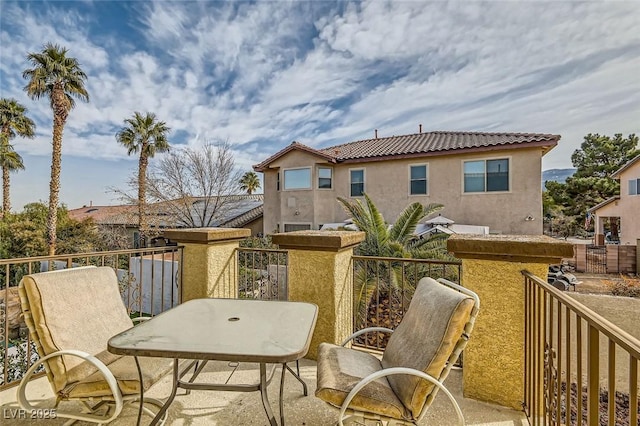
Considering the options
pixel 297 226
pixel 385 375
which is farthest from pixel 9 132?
pixel 385 375

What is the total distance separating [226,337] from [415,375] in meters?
1.24

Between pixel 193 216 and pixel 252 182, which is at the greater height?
pixel 252 182

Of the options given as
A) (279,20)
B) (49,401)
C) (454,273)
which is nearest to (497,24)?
(279,20)

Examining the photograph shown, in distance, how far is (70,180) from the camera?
16.9 meters

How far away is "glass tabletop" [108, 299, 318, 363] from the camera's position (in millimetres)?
1755

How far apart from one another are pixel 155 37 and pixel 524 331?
10.3m

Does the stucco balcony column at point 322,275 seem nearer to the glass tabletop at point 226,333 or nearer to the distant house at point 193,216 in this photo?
the glass tabletop at point 226,333

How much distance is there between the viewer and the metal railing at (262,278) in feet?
14.9

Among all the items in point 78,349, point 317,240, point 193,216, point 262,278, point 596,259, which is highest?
point 193,216

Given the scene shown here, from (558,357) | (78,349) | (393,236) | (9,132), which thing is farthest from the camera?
(9,132)

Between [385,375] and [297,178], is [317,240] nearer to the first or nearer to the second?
[385,375]

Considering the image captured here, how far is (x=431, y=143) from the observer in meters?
13.6

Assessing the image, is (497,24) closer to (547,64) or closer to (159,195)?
(547,64)

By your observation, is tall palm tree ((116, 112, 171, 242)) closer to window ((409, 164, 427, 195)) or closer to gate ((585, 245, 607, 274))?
window ((409, 164, 427, 195))
